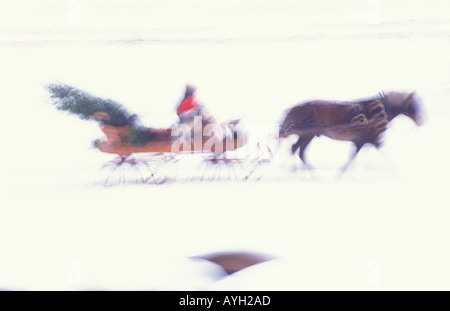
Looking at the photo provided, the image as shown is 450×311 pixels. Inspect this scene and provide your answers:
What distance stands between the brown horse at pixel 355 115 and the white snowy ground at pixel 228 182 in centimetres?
4

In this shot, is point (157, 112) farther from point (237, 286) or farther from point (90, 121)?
point (237, 286)

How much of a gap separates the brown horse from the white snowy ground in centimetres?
4

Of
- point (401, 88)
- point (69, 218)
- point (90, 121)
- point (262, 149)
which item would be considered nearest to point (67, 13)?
point (90, 121)

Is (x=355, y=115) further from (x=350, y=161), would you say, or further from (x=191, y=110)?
(x=191, y=110)

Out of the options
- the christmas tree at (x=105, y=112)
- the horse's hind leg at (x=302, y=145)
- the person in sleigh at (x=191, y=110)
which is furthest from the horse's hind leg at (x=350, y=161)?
the christmas tree at (x=105, y=112)

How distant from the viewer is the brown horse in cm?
208

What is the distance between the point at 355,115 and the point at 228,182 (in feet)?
2.08

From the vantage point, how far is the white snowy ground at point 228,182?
2.08 metres

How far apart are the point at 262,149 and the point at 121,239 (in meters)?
0.74

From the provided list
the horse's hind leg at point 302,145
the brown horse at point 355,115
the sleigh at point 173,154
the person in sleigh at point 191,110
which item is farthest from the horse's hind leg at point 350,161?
the person in sleigh at point 191,110

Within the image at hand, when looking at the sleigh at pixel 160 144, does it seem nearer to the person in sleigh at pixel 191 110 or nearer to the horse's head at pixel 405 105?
the person in sleigh at pixel 191 110

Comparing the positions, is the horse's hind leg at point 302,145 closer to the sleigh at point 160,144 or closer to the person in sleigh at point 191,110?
the sleigh at point 160,144

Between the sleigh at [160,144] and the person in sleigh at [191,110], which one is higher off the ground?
the person in sleigh at [191,110]

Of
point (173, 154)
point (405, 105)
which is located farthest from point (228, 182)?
point (405, 105)
